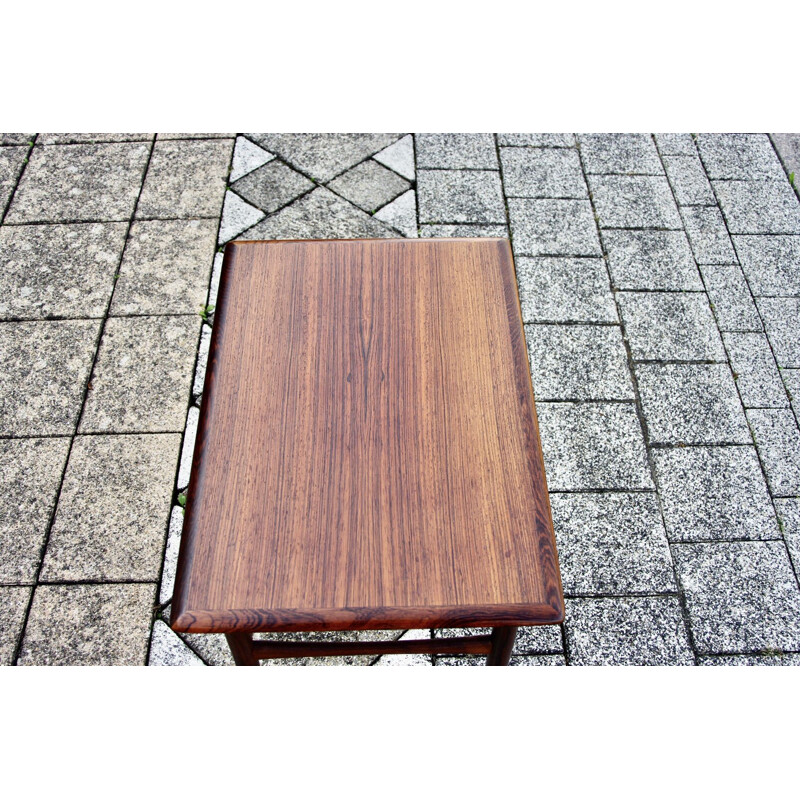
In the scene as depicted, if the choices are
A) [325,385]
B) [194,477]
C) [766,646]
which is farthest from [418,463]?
[766,646]

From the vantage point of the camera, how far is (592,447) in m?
2.27

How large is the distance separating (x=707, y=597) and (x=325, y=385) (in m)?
1.37

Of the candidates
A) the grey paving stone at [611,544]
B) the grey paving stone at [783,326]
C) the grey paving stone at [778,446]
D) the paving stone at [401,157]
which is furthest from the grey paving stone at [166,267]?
the grey paving stone at [783,326]

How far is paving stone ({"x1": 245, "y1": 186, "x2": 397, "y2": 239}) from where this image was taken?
280cm

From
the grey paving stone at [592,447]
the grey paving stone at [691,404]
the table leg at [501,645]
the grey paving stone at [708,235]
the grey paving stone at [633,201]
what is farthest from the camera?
the grey paving stone at [633,201]

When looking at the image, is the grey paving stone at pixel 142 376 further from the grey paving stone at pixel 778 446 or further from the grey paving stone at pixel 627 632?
the grey paving stone at pixel 778 446

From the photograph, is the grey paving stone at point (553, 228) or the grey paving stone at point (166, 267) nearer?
the grey paving stone at point (166, 267)

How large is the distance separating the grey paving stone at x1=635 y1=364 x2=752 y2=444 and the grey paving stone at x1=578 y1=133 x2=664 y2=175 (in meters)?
1.14

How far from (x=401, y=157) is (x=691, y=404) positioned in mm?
1739

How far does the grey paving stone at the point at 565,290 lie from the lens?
259 centimetres

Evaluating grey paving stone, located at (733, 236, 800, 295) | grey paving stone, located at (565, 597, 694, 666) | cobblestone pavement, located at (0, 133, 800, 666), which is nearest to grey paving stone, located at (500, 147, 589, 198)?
cobblestone pavement, located at (0, 133, 800, 666)

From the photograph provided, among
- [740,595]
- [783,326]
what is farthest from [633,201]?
[740,595]

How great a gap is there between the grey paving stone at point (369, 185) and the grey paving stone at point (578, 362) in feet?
3.09
